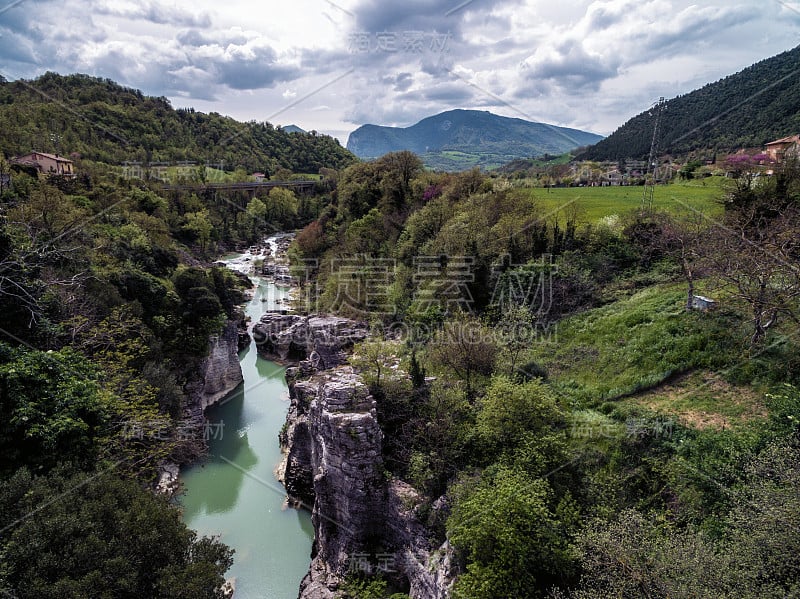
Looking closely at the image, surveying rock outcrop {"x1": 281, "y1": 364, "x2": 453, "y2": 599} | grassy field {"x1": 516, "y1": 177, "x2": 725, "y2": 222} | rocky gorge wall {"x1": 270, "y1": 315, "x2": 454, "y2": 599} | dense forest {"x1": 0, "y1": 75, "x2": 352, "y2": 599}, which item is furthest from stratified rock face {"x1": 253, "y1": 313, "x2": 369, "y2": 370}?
grassy field {"x1": 516, "y1": 177, "x2": 725, "y2": 222}

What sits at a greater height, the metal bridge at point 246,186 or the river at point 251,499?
the metal bridge at point 246,186

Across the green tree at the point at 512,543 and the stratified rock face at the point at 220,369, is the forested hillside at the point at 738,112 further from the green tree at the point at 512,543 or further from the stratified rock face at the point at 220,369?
the stratified rock face at the point at 220,369

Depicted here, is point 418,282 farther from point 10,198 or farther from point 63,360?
point 10,198

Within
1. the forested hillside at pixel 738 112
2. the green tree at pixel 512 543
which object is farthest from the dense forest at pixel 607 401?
the forested hillside at pixel 738 112

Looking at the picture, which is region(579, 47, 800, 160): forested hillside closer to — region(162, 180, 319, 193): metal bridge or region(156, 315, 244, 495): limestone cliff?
region(156, 315, 244, 495): limestone cliff

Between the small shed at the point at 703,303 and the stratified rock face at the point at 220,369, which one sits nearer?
the small shed at the point at 703,303

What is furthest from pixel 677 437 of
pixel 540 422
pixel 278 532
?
pixel 278 532
